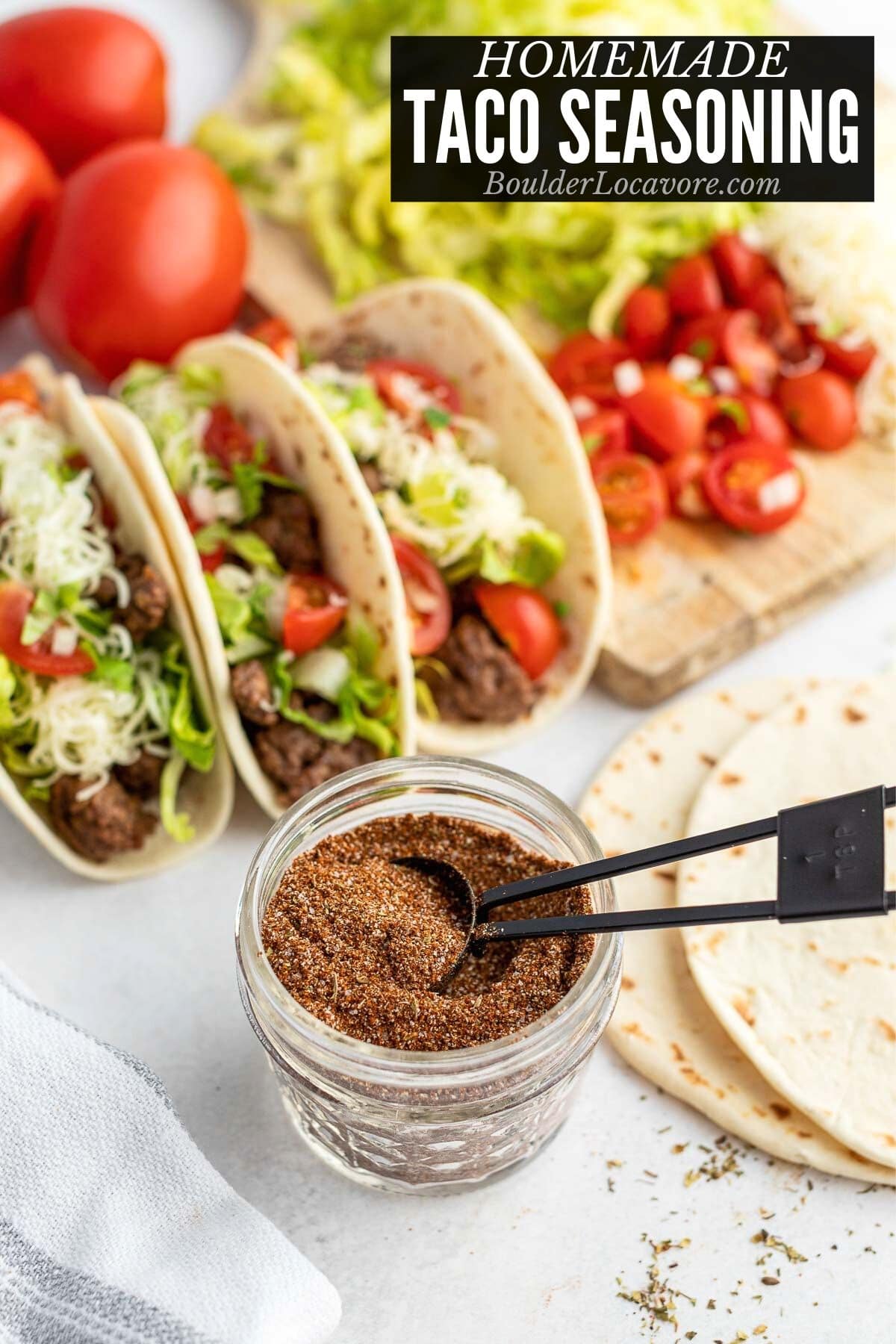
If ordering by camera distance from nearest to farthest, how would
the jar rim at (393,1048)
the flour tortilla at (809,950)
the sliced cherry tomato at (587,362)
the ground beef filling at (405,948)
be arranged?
the jar rim at (393,1048) → the ground beef filling at (405,948) → the flour tortilla at (809,950) → the sliced cherry tomato at (587,362)

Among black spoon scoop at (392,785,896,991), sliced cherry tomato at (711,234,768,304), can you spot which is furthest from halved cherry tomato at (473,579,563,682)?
sliced cherry tomato at (711,234,768,304)

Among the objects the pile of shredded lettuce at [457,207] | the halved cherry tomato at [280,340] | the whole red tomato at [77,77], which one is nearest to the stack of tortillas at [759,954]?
the halved cherry tomato at [280,340]

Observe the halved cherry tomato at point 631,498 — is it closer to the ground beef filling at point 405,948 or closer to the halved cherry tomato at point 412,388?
the halved cherry tomato at point 412,388

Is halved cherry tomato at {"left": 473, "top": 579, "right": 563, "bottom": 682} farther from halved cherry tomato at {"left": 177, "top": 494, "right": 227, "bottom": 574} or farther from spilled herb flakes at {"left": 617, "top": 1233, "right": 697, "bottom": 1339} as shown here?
spilled herb flakes at {"left": 617, "top": 1233, "right": 697, "bottom": 1339}

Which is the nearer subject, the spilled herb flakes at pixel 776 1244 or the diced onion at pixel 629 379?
the spilled herb flakes at pixel 776 1244

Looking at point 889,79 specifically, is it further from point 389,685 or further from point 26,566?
point 26,566

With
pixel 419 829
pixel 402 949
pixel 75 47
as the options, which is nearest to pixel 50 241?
pixel 75 47

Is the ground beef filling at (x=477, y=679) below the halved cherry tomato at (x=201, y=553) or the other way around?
below
